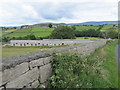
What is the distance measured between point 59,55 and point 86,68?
1097 millimetres

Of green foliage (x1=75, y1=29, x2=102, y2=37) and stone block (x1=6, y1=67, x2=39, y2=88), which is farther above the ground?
stone block (x1=6, y1=67, x2=39, y2=88)

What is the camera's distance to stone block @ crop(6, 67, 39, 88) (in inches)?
146

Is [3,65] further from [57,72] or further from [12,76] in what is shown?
[57,72]

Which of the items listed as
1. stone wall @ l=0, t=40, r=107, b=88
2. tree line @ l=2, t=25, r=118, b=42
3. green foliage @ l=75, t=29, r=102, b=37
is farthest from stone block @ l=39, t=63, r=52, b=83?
green foliage @ l=75, t=29, r=102, b=37

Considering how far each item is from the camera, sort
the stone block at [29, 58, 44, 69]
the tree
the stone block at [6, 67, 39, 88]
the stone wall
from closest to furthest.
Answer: the stone wall, the stone block at [6, 67, 39, 88], the stone block at [29, 58, 44, 69], the tree

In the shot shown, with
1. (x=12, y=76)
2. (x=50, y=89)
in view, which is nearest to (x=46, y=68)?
(x=50, y=89)

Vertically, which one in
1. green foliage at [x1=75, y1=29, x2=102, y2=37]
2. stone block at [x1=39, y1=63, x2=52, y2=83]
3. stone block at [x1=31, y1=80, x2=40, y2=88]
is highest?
stone block at [x1=39, y1=63, x2=52, y2=83]

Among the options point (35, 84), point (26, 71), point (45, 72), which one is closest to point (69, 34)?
point (45, 72)

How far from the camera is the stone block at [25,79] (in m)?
3.72

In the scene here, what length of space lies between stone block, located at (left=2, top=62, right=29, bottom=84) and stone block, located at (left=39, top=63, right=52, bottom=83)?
78 cm

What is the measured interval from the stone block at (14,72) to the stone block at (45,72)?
2.55ft

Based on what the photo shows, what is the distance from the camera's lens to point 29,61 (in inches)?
173

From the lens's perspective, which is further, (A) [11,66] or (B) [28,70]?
(B) [28,70]

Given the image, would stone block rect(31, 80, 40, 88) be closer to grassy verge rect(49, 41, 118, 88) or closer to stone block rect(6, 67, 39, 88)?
stone block rect(6, 67, 39, 88)
